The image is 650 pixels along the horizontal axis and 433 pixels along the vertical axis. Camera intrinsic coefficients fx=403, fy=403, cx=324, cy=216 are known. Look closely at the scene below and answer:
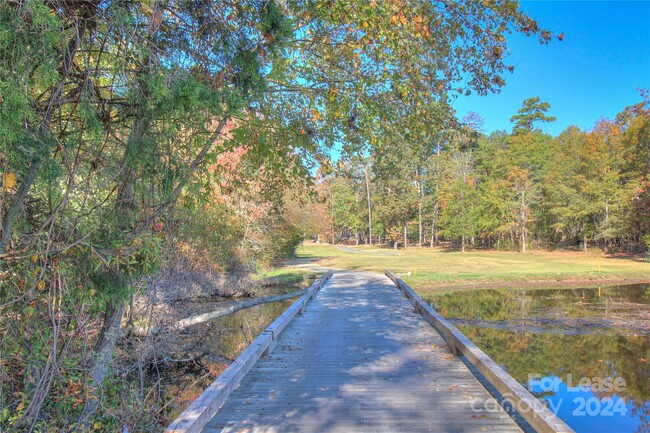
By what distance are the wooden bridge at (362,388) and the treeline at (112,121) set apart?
1160mm

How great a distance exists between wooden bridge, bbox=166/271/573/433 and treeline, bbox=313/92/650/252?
2400 cm

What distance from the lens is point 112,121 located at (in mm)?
3580

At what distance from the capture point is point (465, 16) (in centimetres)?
512

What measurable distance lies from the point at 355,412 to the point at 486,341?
8.11 m

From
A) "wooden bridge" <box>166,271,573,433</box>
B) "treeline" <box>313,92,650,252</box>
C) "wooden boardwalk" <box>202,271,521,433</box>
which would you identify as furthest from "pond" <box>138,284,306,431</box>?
"treeline" <box>313,92,650,252</box>

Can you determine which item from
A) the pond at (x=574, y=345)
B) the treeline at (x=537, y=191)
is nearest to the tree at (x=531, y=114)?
the treeline at (x=537, y=191)

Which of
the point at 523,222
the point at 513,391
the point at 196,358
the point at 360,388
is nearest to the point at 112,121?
the point at 360,388

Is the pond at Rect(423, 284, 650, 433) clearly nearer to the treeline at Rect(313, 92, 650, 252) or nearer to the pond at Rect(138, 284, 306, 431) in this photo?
the pond at Rect(138, 284, 306, 431)

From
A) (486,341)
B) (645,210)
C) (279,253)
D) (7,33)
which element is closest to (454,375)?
(7,33)

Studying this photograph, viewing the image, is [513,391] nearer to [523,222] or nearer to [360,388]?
[360,388]

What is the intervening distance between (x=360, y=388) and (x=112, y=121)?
150 inches

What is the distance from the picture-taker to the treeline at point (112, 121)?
9.47 ft

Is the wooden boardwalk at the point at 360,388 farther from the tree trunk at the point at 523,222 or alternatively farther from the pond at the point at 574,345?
the tree trunk at the point at 523,222

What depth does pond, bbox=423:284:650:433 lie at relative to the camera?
268 inches
